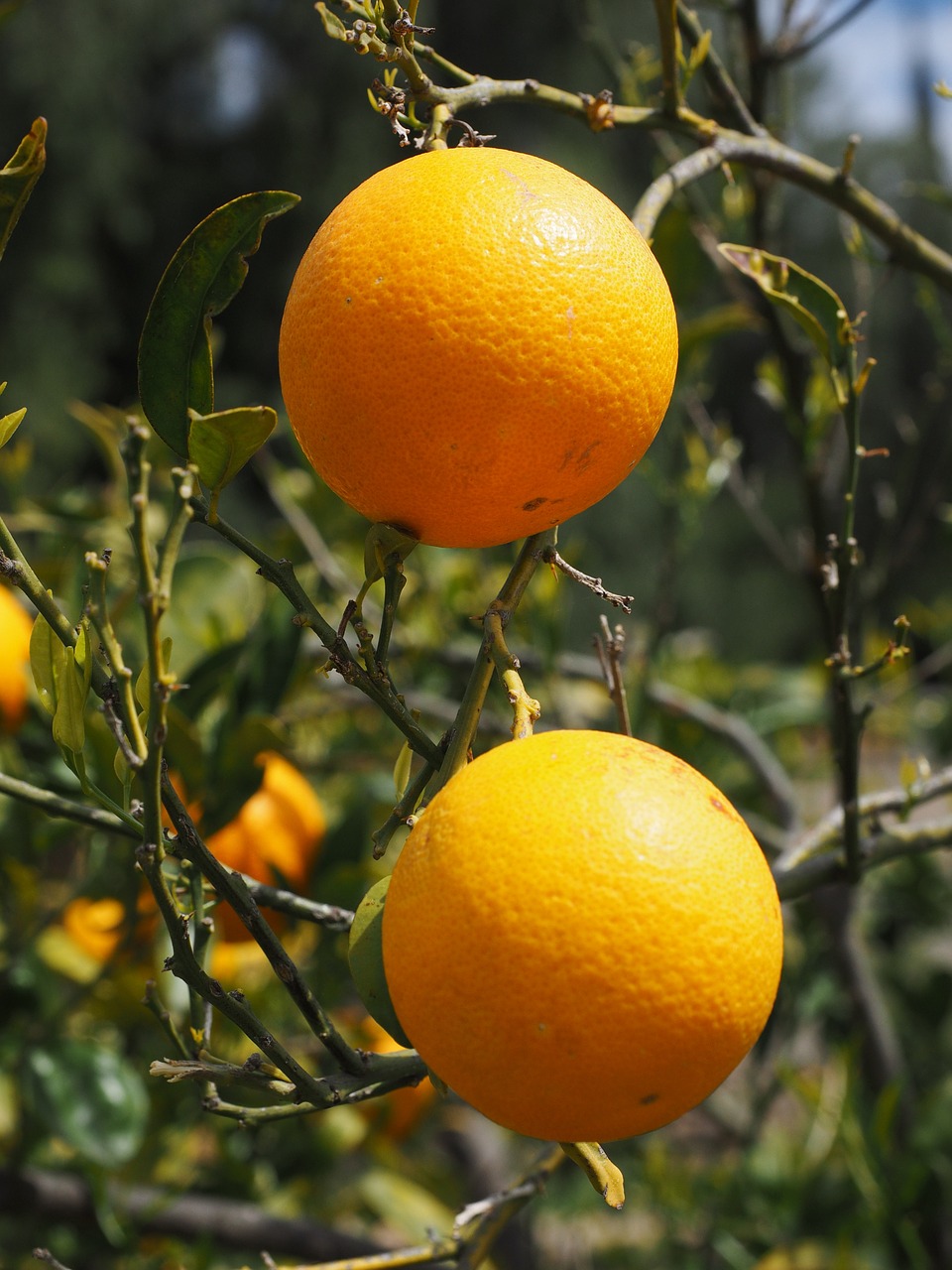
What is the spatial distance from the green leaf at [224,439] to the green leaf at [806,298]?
0.73ft

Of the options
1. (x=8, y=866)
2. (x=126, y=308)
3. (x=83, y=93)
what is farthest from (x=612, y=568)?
(x=8, y=866)

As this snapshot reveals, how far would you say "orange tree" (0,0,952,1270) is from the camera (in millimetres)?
312

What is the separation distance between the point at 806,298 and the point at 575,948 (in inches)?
12.8

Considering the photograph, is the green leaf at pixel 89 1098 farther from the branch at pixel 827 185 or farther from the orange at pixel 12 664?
the branch at pixel 827 185

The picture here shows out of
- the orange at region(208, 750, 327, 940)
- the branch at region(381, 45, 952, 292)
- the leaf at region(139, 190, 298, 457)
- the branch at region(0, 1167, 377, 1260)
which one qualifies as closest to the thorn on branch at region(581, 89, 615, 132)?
the branch at region(381, 45, 952, 292)

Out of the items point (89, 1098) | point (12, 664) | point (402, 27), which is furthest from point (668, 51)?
point (89, 1098)

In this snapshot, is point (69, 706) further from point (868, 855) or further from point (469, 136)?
point (868, 855)

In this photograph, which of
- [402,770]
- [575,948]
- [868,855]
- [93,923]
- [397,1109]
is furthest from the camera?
[397,1109]

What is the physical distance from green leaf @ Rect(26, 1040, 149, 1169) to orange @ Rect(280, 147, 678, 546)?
1.88 feet

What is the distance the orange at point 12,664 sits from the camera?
717 millimetres

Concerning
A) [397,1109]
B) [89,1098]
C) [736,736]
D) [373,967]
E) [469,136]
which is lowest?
[397,1109]

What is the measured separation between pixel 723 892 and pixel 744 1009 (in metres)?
0.03

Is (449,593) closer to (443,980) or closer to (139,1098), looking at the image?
(139,1098)

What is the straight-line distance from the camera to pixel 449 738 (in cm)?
37
